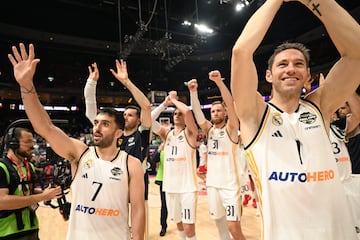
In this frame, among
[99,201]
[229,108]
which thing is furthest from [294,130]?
[229,108]

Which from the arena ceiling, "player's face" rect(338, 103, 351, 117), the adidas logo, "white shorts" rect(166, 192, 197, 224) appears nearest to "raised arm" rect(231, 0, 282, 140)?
the adidas logo

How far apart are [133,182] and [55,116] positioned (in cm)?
2235

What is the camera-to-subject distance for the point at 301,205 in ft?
4.57

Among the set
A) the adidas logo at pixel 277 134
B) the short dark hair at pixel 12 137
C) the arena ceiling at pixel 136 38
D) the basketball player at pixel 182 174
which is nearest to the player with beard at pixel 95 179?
the short dark hair at pixel 12 137

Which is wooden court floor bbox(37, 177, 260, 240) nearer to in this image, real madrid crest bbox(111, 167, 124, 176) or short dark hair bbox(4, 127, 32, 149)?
short dark hair bbox(4, 127, 32, 149)

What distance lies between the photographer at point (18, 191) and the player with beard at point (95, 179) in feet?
1.90

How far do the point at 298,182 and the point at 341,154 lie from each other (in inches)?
82.4

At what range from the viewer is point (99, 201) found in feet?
7.16

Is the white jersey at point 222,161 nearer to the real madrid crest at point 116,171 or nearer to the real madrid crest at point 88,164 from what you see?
the real madrid crest at point 116,171

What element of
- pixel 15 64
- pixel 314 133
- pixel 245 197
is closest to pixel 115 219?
pixel 15 64

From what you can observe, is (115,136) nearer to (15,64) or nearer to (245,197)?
(15,64)

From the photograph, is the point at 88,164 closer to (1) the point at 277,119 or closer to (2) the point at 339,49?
Answer: (1) the point at 277,119

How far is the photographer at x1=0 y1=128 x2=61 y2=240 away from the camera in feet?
8.38

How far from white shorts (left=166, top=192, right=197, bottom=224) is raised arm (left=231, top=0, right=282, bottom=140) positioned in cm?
281
